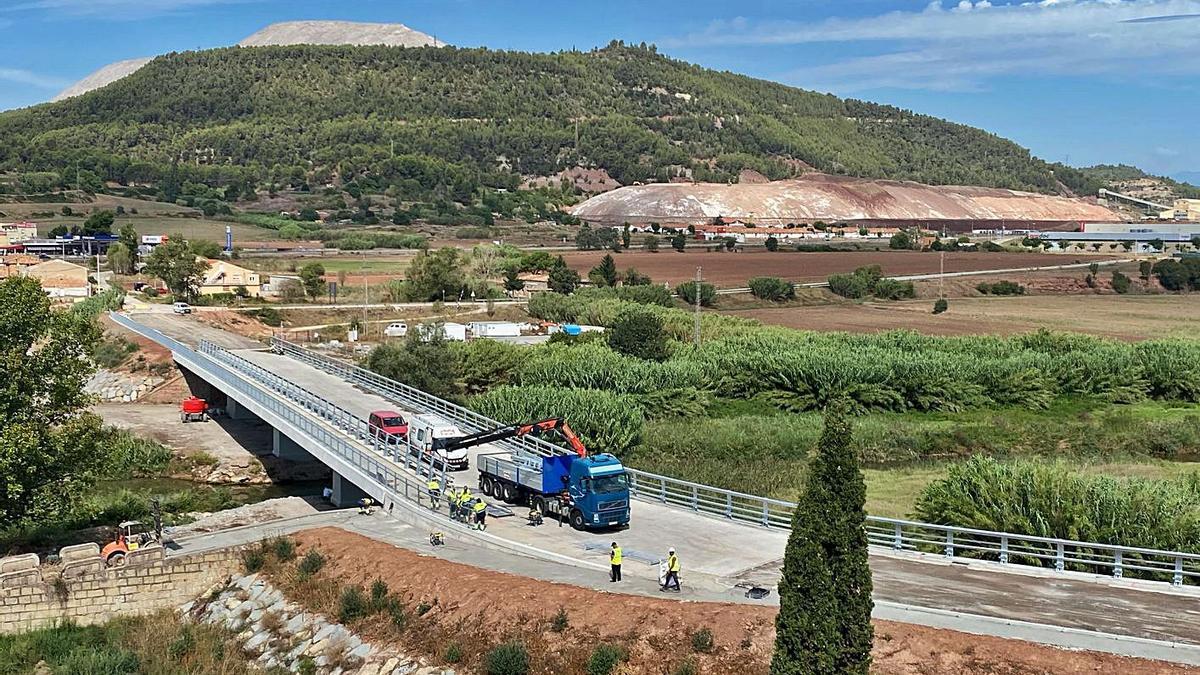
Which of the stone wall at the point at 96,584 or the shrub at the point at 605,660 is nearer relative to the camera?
the shrub at the point at 605,660

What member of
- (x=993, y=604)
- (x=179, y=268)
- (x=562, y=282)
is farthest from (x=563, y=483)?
(x=562, y=282)

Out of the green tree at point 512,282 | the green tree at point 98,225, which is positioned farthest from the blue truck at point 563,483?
the green tree at point 98,225

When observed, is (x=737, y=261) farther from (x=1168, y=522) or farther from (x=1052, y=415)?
(x=1168, y=522)

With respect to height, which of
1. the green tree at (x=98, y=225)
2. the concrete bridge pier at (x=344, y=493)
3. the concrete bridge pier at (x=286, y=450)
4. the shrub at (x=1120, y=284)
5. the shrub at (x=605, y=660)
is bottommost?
the concrete bridge pier at (x=286, y=450)

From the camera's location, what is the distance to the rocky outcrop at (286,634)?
2312 centimetres

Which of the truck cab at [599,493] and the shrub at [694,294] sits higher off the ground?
the shrub at [694,294]

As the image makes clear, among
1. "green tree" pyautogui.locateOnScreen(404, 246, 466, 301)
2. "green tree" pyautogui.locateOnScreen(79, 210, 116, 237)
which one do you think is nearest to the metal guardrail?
"green tree" pyautogui.locateOnScreen(404, 246, 466, 301)

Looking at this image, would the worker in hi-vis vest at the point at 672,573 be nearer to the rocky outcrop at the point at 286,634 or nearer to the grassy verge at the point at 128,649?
the rocky outcrop at the point at 286,634

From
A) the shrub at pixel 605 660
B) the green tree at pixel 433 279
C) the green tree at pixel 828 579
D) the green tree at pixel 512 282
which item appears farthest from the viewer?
the green tree at pixel 512 282

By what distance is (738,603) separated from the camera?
74.4 ft

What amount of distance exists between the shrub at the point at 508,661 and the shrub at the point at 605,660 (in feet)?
4.19

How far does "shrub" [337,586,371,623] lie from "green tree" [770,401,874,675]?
11095 millimetres

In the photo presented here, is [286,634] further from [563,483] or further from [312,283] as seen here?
[312,283]

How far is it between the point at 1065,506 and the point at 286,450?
33000mm
